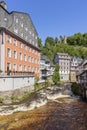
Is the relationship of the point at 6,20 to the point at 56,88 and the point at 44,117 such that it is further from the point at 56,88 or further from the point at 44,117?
the point at 44,117

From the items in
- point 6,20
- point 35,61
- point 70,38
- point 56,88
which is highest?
point 70,38

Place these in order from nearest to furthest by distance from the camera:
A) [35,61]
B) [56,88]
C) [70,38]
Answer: [56,88]
[35,61]
[70,38]

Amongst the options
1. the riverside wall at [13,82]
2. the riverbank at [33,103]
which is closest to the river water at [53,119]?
the riverbank at [33,103]

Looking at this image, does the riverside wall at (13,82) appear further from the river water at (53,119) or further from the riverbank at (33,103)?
the river water at (53,119)

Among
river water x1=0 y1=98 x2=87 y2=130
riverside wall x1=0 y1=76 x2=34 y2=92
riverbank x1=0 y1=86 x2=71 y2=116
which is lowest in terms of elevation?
river water x1=0 y1=98 x2=87 y2=130

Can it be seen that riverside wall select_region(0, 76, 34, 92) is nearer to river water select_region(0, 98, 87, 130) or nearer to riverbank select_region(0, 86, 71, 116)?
riverbank select_region(0, 86, 71, 116)

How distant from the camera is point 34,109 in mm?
40688

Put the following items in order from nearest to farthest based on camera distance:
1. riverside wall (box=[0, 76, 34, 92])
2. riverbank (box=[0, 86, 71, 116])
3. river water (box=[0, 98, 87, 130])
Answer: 1. river water (box=[0, 98, 87, 130])
2. riverbank (box=[0, 86, 71, 116])
3. riverside wall (box=[0, 76, 34, 92])

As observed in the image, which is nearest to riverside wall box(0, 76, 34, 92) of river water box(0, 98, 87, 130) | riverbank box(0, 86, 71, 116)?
riverbank box(0, 86, 71, 116)

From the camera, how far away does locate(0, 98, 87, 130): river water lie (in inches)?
1171

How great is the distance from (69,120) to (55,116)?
10.6ft

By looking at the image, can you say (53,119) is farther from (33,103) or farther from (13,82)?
(13,82)

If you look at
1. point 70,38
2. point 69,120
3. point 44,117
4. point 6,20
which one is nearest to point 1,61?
point 6,20

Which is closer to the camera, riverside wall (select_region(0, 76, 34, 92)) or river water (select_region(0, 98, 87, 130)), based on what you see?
river water (select_region(0, 98, 87, 130))
